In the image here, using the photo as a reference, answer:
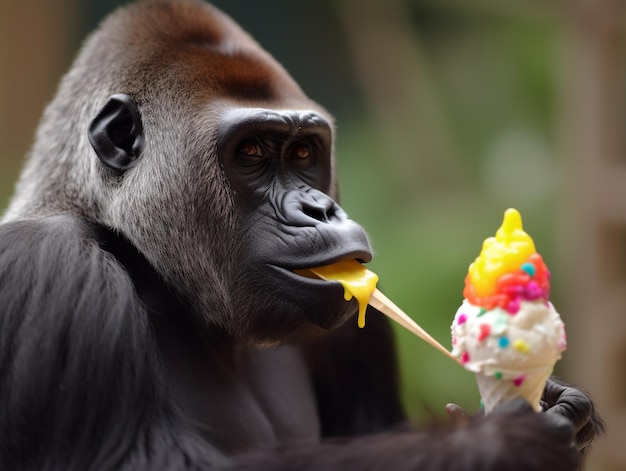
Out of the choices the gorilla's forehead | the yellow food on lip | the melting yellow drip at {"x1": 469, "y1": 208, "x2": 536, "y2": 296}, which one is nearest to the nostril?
the yellow food on lip

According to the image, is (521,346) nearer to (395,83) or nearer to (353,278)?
(353,278)

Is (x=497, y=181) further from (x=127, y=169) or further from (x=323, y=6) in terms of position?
(x=127, y=169)

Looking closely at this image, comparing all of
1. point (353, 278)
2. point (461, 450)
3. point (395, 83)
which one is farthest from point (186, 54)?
point (395, 83)

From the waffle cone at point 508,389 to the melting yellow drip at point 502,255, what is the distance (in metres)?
0.23

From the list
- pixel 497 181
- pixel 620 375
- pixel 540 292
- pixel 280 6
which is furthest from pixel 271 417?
pixel 280 6

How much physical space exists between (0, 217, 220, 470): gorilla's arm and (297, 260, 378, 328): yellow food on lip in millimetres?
547

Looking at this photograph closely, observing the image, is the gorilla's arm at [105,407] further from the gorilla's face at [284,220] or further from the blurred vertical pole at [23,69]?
the blurred vertical pole at [23,69]

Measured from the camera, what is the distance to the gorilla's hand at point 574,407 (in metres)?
2.87

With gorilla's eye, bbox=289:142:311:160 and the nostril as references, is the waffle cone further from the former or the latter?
gorilla's eye, bbox=289:142:311:160

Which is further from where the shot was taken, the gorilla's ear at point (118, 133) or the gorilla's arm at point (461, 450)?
the gorilla's ear at point (118, 133)

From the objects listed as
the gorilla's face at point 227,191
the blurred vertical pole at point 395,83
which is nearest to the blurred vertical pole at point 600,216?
the blurred vertical pole at point 395,83

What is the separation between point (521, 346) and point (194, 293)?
47.3 inches

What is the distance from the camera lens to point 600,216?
22.1 ft

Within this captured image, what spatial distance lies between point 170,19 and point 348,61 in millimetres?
6735
